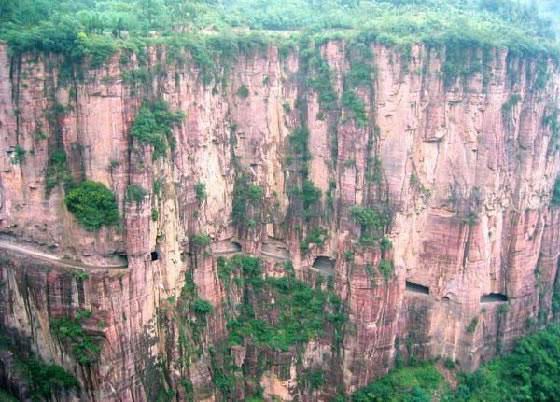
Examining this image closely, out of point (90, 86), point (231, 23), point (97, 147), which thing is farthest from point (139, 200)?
point (231, 23)

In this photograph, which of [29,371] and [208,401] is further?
[208,401]

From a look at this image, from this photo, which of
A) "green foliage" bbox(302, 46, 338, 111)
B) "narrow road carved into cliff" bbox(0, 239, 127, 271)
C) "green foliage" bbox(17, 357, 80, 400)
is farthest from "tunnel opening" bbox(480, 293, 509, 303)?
"green foliage" bbox(17, 357, 80, 400)

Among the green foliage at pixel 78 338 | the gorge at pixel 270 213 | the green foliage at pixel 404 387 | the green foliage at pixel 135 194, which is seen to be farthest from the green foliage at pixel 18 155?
the green foliage at pixel 404 387

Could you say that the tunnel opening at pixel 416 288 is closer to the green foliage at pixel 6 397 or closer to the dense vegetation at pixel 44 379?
the dense vegetation at pixel 44 379

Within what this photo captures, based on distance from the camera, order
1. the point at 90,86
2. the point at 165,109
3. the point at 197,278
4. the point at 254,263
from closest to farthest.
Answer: the point at 90,86 → the point at 165,109 → the point at 197,278 → the point at 254,263

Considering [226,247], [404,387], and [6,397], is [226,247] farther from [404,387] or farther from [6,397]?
[6,397]

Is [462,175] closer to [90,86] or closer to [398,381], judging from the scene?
[398,381]

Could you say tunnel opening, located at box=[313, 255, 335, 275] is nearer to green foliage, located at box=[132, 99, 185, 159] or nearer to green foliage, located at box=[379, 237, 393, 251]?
green foliage, located at box=[379, 237, 393, 251]
